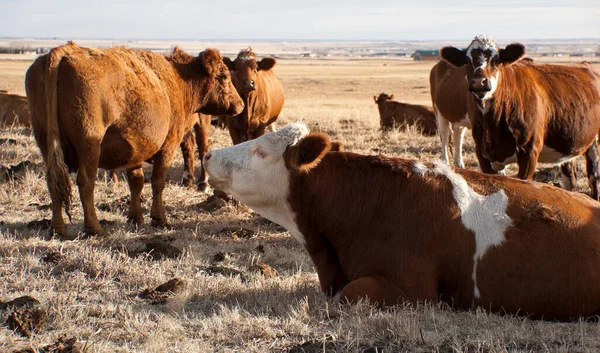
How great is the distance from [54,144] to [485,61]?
5.08 meters

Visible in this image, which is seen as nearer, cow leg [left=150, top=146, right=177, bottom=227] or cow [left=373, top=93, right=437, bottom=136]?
cow leg [left=150, top=146, right=177, bottom=227]

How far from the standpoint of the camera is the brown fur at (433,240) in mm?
5211

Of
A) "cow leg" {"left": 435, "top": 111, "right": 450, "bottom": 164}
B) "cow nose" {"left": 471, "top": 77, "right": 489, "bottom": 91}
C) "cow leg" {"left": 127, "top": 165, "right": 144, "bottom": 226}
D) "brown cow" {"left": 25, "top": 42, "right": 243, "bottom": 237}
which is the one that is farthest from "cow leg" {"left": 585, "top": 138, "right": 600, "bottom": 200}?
"cow leg" {"left": 127, "top": 165, "right": 144, "bottom": 226}

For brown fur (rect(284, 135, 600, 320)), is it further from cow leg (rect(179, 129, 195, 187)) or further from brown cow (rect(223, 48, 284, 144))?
brown cow (rect(223, 48, 284, 144))

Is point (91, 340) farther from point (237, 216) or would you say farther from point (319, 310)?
point (237, 216)

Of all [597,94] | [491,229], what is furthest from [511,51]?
[491,229]

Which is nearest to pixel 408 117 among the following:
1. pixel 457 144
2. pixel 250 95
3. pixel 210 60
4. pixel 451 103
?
pixel 457 144

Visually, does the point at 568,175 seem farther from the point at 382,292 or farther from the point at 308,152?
the point at 382,292

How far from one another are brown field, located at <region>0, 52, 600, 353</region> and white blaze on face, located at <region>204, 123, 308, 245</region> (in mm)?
662

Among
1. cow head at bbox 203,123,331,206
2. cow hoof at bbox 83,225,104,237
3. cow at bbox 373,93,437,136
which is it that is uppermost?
cow head at bbox 203,123,331,206

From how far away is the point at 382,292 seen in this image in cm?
522

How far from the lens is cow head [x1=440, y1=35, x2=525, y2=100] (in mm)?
9047

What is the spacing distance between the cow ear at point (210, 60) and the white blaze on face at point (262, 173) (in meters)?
3.86

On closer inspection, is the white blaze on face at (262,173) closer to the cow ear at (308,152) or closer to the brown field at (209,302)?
the cow ear at (308,152)
